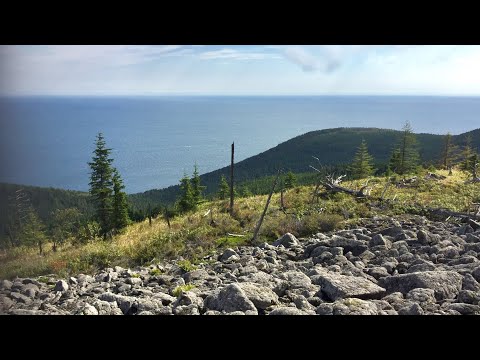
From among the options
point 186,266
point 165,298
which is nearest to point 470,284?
point 165,298

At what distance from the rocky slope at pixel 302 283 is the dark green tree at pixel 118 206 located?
61.5 ft

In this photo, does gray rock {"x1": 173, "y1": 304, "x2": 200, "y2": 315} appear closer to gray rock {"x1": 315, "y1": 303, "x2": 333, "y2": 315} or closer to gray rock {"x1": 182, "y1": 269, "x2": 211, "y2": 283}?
gray rock {"x1": 315, "y1": 303, "x2": 333, "y2": 315}

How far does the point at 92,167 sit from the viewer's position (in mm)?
24188

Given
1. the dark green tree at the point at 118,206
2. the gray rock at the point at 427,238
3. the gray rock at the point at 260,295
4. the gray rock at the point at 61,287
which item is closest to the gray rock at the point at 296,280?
the gray rock at the point at 260,295

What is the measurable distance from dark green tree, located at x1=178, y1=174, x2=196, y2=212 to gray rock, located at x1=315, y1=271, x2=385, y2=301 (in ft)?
74.9

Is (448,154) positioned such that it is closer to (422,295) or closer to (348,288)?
(422,295)

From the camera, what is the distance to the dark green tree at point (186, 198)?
28.0 meters

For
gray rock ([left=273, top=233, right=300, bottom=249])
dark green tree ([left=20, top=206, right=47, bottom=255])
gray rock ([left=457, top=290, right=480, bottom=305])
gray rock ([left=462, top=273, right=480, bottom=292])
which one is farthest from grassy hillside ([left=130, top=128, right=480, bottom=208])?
gray rock ([left=457, top=290, right=480, bottom=305])

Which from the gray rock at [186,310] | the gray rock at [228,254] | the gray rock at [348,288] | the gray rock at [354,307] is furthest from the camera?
the gray rock at [228,254]

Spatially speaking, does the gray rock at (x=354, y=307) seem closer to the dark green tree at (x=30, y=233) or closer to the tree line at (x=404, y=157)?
the dark green tree at (x=30, y=233)
